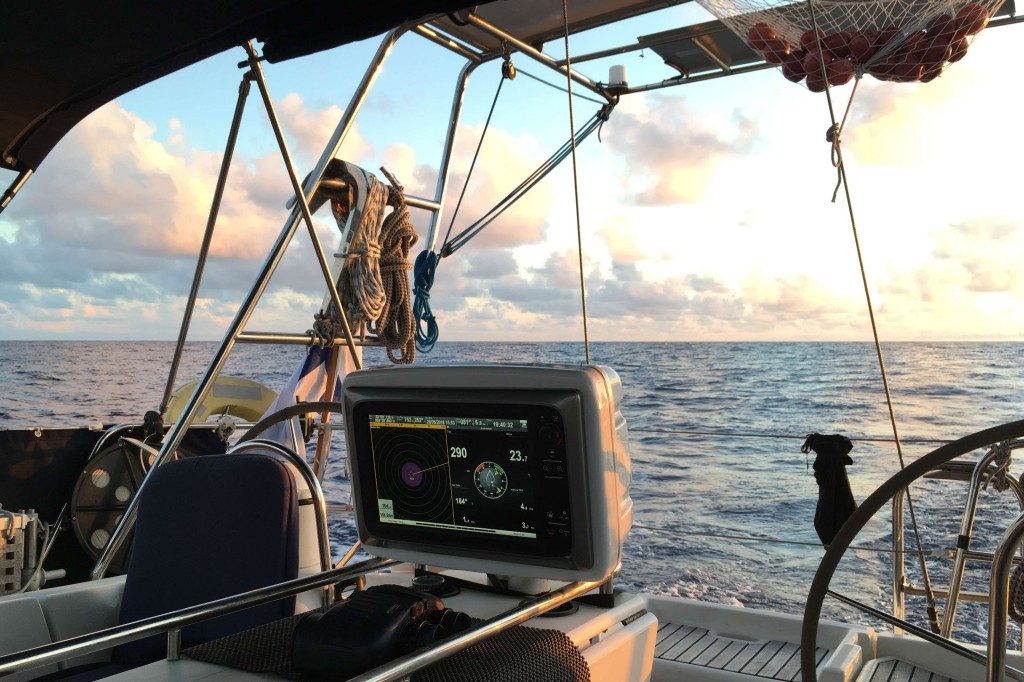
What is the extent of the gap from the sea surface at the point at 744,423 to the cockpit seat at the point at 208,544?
0.73 m

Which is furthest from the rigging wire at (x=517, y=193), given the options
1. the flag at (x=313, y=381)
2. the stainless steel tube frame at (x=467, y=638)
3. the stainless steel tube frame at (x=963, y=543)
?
the stainless steel tube frame at (x=467, y=638)

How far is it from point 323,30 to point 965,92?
24.3 m

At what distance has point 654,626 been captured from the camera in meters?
1.21

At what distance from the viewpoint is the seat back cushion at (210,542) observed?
1.57m

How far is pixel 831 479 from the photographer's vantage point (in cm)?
257

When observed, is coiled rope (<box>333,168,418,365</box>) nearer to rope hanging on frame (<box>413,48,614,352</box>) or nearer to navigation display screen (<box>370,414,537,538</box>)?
rope hanging on frame (<box>413,48,614,352</box>)

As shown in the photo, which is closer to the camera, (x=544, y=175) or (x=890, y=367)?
(x=544, y=175)

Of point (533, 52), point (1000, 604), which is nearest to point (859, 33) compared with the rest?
point (533, 52)

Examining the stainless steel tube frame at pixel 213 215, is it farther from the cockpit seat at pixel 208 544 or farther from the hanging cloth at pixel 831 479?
the hanging cloth at pixel 831 479

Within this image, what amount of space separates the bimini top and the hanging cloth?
1738 millimetres

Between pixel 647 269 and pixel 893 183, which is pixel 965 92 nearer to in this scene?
pixel 893 183

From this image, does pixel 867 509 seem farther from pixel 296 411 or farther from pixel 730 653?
pixel 296 411

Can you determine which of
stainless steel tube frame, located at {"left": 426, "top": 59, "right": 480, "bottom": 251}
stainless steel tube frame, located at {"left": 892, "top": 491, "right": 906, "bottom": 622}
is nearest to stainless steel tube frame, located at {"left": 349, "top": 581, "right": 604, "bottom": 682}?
stainless steel tube frame, located at {"left": 892, "top": 491, "right": 906, "bottom": 622}

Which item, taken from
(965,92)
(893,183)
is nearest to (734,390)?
(893,183)
